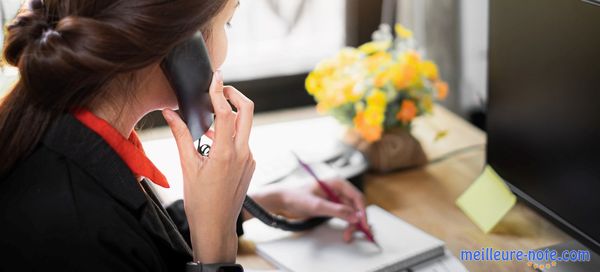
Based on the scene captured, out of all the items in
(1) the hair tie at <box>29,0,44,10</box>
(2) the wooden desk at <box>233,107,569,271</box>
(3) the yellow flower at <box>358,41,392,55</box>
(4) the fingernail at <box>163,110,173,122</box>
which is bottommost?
(2) the wooden desk at <box>233,107,569,271</box>

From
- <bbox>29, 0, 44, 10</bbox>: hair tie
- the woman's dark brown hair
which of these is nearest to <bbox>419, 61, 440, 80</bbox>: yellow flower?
the woman's dark brown hair

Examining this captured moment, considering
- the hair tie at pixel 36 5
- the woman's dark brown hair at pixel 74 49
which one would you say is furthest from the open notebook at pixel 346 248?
the hair tie at pixel 36 5

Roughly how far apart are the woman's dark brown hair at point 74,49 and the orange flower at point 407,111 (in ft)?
2.10

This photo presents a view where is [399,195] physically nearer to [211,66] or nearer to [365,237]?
[365,237]

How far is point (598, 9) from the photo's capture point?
105 centimetres

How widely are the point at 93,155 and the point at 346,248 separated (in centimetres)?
49

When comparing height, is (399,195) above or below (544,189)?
below

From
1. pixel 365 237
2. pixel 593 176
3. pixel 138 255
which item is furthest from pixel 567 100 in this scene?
pixel 138 255

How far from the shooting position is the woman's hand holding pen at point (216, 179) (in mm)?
1061

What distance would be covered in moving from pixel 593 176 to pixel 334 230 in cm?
44

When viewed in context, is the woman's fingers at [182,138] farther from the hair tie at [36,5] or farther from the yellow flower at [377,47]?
the yellow flower at [377,47]

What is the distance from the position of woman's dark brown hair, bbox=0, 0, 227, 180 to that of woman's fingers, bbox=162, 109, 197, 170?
112 millimetres

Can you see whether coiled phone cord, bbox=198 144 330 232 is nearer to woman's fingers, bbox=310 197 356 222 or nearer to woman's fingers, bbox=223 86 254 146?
woman's fingers, bbox=310 197 356 222

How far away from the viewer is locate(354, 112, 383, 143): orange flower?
1.54 metres
